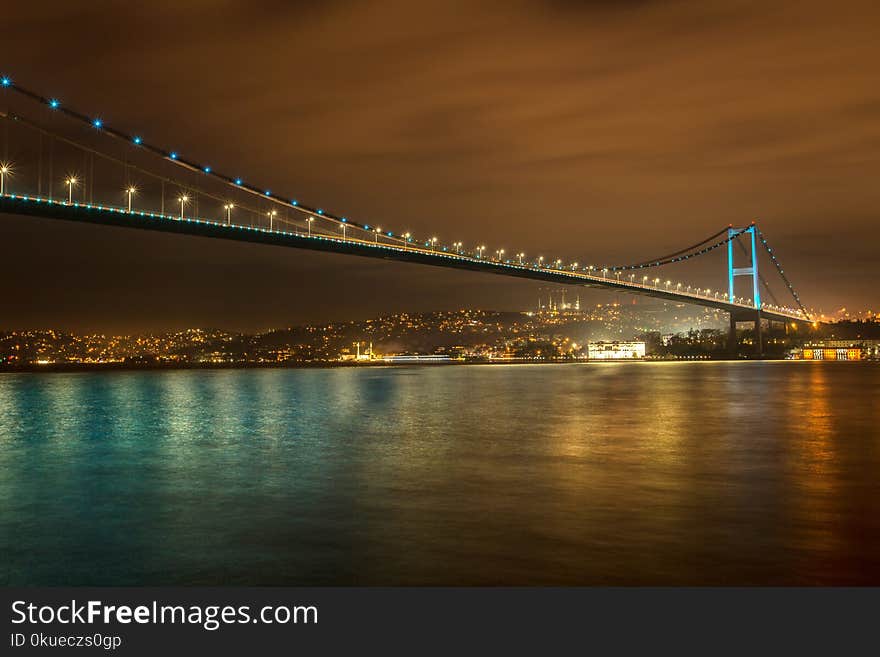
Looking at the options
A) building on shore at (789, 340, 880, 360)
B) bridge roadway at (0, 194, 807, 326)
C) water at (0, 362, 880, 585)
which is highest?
bridge roadway at (0, 194, 807, 326)

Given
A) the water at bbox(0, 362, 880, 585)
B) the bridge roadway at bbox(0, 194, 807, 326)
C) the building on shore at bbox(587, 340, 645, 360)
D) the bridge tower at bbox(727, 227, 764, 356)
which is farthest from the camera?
the building on shore at bbox(587, 340, 645, 360)

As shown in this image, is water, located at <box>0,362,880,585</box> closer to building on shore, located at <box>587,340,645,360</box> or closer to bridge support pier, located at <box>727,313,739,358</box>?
bridge support pier, located at <box>727,313,739,358</box>

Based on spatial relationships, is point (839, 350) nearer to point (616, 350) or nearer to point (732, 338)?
point (732, 338)

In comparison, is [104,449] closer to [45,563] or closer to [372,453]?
[372,453]

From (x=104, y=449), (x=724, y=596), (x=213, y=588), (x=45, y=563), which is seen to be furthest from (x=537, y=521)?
(x=104, y=449)

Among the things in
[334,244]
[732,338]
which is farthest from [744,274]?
[334,244]

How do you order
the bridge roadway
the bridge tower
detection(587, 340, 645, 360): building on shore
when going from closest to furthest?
the bridge roadway < the bridge tower < detection(587, 340, 645, 360): building on shore

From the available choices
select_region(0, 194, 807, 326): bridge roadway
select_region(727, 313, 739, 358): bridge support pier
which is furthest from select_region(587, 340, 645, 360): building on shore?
select_region(0, 194, 807, 326): bridge roadway
